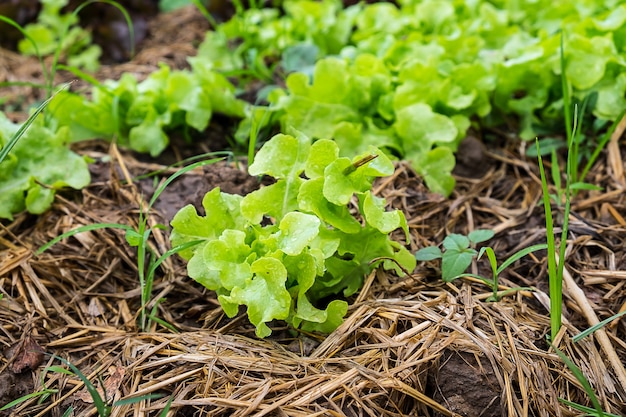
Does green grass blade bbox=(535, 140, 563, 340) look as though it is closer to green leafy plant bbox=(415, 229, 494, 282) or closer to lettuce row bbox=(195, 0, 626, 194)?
green leafy plant bbox=(415, 229, 494, 282)

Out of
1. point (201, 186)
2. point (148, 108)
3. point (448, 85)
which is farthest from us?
point (148, 108)

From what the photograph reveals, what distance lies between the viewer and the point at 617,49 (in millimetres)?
1881

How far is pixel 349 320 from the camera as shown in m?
1.26

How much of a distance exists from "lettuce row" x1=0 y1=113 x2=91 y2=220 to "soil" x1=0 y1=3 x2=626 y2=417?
48mm

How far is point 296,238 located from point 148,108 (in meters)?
1.01

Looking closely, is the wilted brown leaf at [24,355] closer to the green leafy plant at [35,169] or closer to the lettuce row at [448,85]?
the green leafy plant at [35,169]

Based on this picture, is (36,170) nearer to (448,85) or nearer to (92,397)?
(92,397)

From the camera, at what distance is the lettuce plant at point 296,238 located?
1.18 metres

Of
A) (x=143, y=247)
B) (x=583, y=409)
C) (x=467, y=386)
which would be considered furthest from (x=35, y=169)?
(x=583, y=409)

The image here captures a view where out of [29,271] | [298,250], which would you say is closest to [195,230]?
[298,250]

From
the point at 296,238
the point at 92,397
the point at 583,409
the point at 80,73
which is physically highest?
the point at 80,73

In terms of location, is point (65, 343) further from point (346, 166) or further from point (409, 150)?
point (409, 150)

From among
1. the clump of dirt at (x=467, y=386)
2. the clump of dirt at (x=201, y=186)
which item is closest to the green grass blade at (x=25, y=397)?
the clump of dirt at (x=201, y=186)

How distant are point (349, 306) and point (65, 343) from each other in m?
0.65
